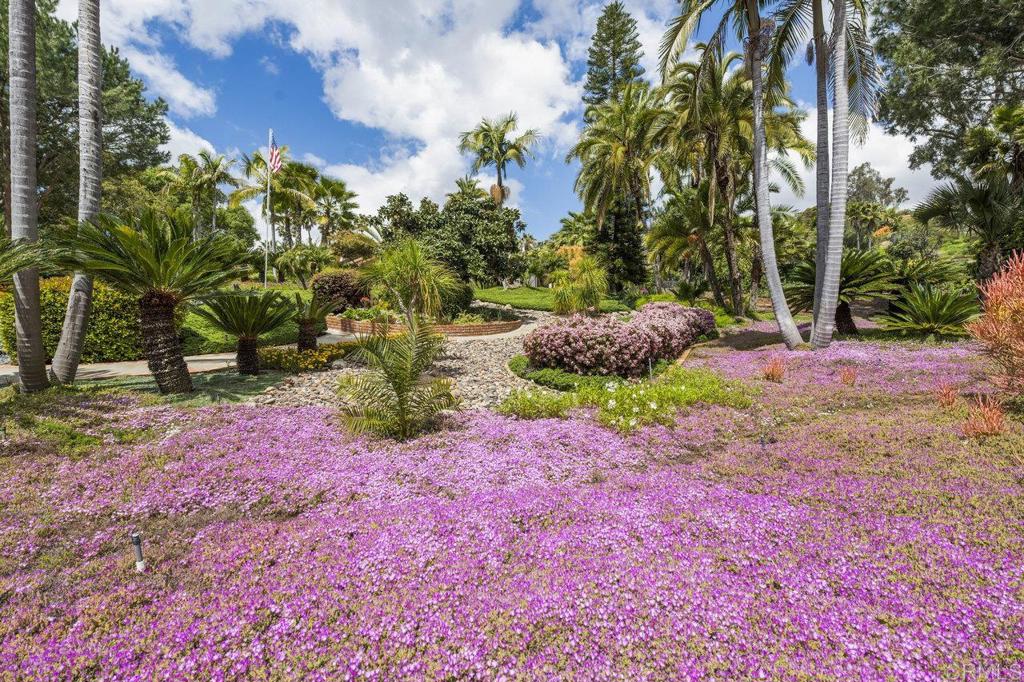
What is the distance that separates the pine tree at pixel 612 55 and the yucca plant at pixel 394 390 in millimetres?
37675

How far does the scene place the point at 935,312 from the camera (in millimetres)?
11422

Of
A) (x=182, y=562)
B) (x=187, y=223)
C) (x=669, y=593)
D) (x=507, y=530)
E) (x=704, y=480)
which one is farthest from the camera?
(x=187, y=223)

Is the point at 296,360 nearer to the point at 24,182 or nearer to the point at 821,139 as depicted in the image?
the point at 24,182

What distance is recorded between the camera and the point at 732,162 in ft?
67.9

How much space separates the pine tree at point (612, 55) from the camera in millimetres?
36906

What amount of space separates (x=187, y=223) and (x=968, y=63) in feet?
98.2

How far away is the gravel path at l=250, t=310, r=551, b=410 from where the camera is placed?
8.14 meters

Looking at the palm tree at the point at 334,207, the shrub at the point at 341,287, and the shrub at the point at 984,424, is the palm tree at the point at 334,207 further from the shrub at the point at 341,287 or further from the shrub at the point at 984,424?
the shrub at the point at 984,424

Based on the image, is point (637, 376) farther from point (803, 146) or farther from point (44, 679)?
point (803, 146)

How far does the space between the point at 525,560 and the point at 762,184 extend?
12.6 m

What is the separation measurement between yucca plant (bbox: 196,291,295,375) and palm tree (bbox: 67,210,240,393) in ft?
3.03

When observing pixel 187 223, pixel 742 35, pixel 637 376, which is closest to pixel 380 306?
pixel 187 223

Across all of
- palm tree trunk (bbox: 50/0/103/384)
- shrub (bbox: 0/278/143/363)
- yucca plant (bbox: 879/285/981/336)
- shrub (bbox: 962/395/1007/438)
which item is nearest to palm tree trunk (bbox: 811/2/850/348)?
yucca plant (bbox: 879/285/981/336)

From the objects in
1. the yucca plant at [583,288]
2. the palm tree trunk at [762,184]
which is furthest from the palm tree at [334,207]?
the palm tree trunk at [762,184]
